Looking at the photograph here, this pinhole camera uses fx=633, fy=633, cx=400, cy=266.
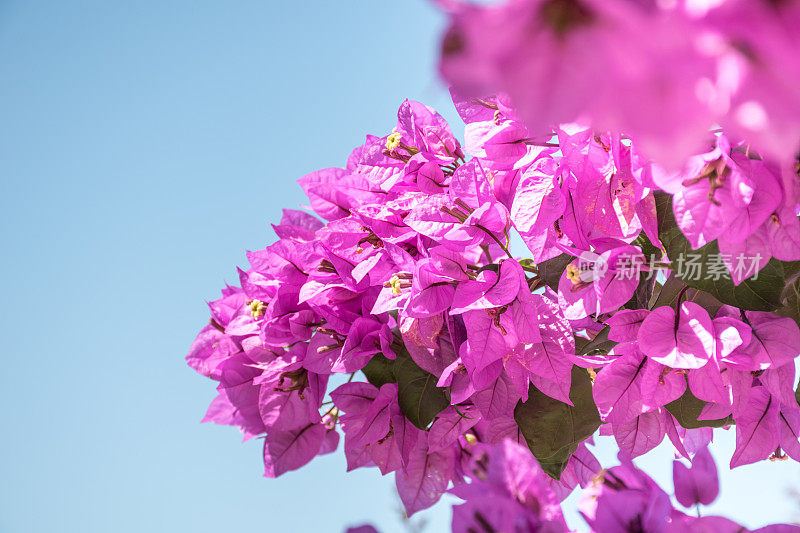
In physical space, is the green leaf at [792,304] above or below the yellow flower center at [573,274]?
below

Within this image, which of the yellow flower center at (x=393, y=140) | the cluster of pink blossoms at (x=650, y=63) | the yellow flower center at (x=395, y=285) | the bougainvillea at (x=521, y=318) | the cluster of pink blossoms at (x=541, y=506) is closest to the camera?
the cluster of pink blossoms at (x=650, y=63)

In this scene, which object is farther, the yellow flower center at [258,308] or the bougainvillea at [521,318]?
the yellow flower center at [258,308]

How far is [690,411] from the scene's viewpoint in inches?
25.0

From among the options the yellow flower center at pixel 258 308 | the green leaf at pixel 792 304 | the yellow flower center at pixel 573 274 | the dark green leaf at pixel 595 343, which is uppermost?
the yellow flower center at pixel 258 308

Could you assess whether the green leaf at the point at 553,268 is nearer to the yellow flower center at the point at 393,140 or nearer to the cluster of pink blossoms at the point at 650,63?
the yellow flower center at the point at 393,140

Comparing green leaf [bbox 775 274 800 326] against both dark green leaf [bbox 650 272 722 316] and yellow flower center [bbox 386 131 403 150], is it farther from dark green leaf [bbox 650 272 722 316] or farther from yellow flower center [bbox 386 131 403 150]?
yellow flower center [bbox 386 131 403 150]

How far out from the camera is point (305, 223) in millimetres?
775

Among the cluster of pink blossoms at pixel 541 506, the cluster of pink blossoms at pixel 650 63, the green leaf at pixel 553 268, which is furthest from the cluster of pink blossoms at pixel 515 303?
the cluster of pink blossoms at pixel 650 63

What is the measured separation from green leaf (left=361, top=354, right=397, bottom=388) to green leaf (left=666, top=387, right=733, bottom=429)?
299 mm

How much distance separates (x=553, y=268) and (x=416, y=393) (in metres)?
0.20

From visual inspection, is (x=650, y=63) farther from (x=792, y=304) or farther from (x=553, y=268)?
(x=792, y=304)

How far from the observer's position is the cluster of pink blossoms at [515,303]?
1.83 ft

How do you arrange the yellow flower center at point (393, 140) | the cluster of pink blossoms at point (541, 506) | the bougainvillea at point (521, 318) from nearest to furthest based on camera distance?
the cluster of pink blossoms at point (541, 506)
the bougainvillea at point (521, 318)
the yellow flower center at point (393, 140)

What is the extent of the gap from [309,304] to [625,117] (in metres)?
0.52
